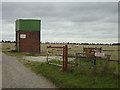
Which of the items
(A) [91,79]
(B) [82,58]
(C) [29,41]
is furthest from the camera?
(C) [29,41]

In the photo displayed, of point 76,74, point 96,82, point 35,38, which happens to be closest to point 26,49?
point 35,38

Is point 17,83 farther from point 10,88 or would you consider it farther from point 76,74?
point 76,74

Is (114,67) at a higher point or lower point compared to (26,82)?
higher

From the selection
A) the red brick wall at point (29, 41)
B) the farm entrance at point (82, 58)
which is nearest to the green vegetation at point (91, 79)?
the farm entrance at point (82, 58)

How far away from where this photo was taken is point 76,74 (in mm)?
10141

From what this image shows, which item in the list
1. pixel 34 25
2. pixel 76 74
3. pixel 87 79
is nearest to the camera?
pixel 87 79

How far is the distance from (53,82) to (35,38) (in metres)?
24.4

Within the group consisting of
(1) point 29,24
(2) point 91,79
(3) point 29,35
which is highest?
(1) point 29,24

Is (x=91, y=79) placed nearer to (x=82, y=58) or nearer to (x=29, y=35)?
(x=82, y=58)

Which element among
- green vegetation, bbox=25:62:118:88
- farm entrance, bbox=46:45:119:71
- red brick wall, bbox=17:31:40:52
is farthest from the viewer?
red brick wall, bbox=17:31:40:52

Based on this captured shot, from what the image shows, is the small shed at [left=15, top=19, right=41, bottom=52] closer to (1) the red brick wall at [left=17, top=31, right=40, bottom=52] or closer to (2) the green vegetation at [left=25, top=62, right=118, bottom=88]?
(1) the red brick wall at [left=17, top=31, right=40, bottom=52]

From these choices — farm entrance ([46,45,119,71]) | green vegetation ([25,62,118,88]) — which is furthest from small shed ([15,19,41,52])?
green vegetation ([25,62,118,88])

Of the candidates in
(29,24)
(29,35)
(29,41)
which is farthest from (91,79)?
(29,24)

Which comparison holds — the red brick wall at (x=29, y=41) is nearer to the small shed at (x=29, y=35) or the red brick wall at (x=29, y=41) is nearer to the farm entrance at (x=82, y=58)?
the small shed at (x=29, y=35)
